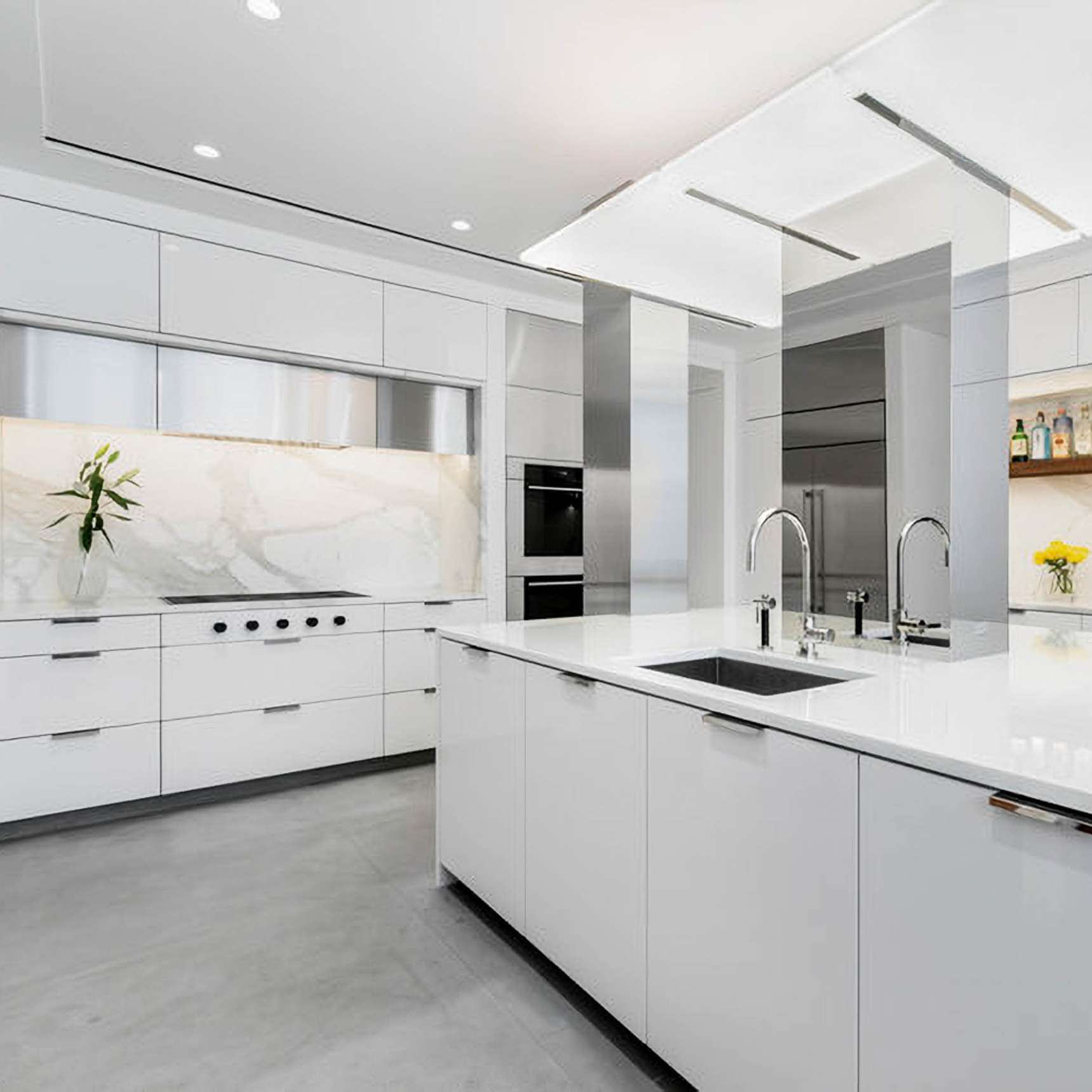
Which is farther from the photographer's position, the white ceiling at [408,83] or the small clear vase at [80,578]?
the small clear vase at [80,578]

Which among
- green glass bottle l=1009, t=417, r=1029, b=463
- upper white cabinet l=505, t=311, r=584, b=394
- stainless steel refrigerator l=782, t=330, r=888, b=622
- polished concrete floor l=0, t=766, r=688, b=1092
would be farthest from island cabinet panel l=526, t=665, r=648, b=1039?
green glass bottle l=1009, t=417, r=1029, b=463

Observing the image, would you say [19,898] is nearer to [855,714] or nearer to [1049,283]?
[855,714]

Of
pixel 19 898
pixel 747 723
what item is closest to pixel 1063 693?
pixel 747 723

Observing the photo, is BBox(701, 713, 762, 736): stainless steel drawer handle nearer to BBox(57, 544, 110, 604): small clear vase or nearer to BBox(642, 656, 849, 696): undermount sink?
BBox(642, 656, 849, 696): undermount sink

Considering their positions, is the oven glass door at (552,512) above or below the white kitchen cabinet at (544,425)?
below

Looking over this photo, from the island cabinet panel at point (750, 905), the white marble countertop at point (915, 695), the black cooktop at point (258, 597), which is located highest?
the black cooktop at point (258, 597)

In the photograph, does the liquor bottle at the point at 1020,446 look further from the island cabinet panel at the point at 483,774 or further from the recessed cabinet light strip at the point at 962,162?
the island cabinet panel at the point at 483,774

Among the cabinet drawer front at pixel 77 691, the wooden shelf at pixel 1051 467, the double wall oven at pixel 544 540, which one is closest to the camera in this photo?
the cabinet drawer front at pixel 77 691

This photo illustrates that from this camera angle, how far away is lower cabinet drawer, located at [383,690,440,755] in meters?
3.56

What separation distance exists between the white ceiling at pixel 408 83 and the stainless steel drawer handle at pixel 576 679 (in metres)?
1.65

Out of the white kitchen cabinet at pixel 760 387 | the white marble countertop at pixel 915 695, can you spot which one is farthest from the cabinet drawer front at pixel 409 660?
the white kitchen cabinet at pixel 760 387

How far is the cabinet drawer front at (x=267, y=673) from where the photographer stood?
3.03 m

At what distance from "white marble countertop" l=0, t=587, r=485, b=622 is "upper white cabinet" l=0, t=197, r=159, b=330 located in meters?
1.16

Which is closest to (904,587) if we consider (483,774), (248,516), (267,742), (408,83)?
(483,774)
